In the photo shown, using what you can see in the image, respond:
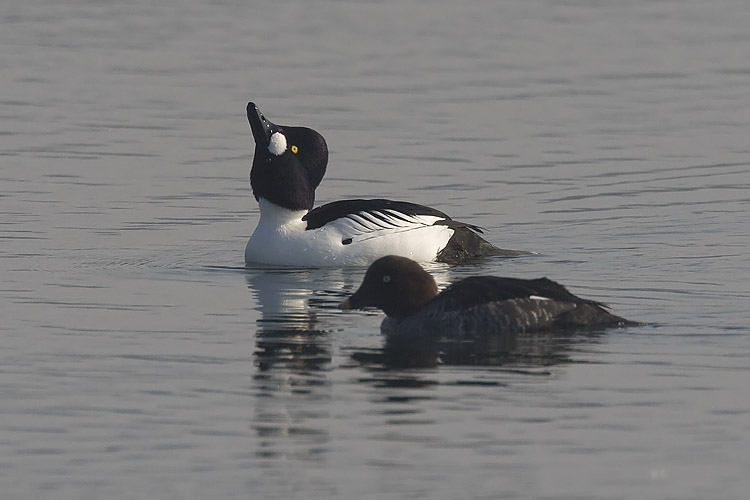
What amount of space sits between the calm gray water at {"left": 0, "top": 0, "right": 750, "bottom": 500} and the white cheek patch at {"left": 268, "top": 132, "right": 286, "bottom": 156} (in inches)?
41.5

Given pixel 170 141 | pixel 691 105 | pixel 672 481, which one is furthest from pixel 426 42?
pixel 672 481

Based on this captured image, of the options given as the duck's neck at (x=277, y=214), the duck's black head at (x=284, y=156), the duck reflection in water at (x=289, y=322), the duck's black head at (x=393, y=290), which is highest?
the duck's black head at (x=284, y=156)

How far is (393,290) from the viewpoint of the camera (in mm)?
14336

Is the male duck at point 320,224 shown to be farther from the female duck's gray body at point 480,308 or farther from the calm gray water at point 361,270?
the female duck's gray body at point 480,308

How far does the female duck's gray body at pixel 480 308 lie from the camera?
14.2 m

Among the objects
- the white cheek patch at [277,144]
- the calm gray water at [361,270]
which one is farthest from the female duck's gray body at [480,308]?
the white cheek patch at [277,144]

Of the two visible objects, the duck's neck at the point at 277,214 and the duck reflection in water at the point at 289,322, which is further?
the duck's neck at the point at 277,214

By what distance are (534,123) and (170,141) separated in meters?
4.90

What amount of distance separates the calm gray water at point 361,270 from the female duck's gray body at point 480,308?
0.23 meters

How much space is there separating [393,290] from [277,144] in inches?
202

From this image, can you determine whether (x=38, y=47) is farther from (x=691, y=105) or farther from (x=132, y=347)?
(x=132, y=347)

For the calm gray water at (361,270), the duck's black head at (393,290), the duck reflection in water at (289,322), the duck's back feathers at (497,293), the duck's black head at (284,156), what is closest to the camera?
the calm gray water at (361,270)

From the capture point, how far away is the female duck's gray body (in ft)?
46.5

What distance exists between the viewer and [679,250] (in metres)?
18.2
